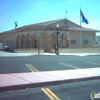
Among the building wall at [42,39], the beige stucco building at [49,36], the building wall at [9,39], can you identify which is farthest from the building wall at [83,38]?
the building wall at [9,39]

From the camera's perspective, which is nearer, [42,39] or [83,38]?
[42,39]

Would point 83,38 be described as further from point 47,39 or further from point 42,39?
point 42,39

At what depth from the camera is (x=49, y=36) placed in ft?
129

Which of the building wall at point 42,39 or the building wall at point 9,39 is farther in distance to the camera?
the building wall at point 9,39

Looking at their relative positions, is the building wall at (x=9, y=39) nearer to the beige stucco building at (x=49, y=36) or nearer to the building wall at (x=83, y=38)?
the beige stucco building at (x=49, y=36)

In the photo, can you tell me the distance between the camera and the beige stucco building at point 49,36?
129ft

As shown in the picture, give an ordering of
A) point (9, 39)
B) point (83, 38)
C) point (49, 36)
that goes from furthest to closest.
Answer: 1. point (9, 39)
2. point (83, 38)
3. point (49, 36)

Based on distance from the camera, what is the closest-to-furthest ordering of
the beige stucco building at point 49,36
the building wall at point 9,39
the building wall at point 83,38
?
the beige stucco building at point 49,36 → the building wall at point 83,38 → the building wall at point 9,39

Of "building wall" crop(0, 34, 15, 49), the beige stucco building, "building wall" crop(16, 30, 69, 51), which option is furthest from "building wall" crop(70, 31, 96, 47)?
"building wall" crop(0, 34, 15, 49)

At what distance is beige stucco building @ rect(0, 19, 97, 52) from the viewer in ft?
129

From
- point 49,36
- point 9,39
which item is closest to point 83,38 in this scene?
point 49,36

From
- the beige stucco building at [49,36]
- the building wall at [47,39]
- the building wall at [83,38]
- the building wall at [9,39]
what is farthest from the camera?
the building wall at [9,39]

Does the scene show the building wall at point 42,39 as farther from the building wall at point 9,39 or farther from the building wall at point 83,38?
the building wall at point 9,39

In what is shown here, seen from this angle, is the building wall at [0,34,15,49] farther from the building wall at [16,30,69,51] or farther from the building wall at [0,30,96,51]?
the building wall at [16,30,69,51]
